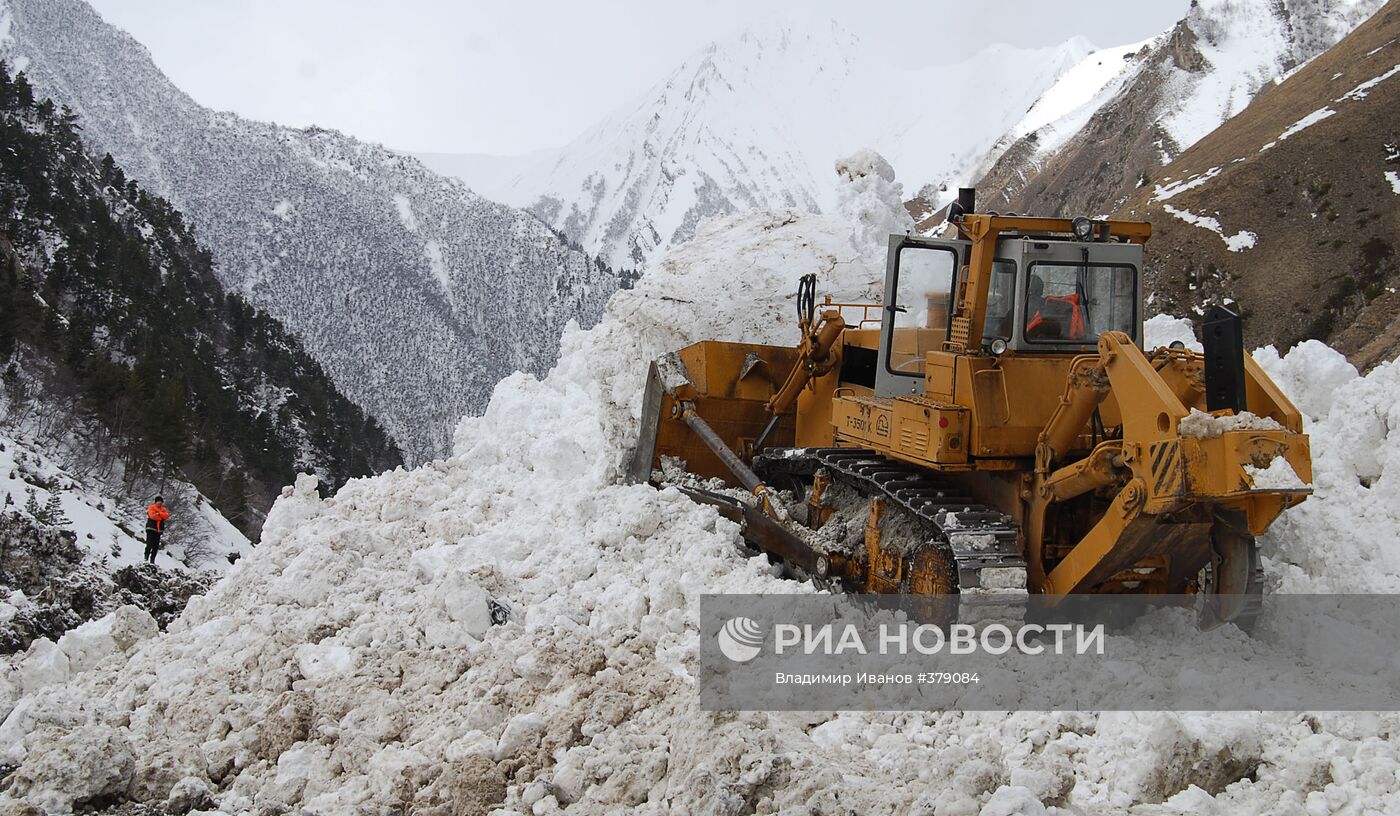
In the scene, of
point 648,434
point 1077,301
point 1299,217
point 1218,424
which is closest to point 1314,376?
point 1077,301

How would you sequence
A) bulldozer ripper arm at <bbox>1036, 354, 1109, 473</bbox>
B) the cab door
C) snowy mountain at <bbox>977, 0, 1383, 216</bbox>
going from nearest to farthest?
bulldozer ripper arm at <bbox>1036, 354, 1109, 473</bbox> → the cab door → snowy mountain at <bbox>977, 0, 1383, 216</bbox>

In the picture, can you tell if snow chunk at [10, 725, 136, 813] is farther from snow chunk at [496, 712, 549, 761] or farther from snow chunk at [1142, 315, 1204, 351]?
snow chunk at [1142, 315, 1204, 351]

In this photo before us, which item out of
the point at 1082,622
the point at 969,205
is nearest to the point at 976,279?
the point at 969,205

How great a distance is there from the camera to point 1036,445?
5668 mm

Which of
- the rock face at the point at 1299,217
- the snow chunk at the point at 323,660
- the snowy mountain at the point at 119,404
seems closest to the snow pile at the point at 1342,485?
the snow chunk at the point at 323,660

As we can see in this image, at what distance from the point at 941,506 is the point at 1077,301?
4.30 ft

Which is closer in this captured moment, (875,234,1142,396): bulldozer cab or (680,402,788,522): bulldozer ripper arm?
(875,234,1142,396): bulldozer cab

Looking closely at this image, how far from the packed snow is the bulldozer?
560mm

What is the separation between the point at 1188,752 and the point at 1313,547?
2.56 metres

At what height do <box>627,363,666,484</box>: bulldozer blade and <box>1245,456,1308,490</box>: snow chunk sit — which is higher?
<box>627,363,666,484</box>: bulldozer blade

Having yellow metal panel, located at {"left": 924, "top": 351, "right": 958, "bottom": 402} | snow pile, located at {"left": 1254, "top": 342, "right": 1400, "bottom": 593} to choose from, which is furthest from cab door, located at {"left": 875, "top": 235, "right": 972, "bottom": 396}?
snow pile, located at {"left": 1254, "top": 342, "right": 1400, "bottom": 593}

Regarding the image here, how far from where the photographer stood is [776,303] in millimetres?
11359

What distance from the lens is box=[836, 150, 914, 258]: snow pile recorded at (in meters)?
12.4

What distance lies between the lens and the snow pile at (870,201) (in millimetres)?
12414
